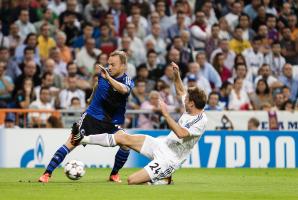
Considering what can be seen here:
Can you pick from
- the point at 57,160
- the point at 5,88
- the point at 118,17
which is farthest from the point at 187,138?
the point at 118,17

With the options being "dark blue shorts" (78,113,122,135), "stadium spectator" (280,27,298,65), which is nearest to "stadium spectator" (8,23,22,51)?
"stadium spectator" (280,27,298,65)

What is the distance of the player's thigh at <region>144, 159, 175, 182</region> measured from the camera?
1338 cm

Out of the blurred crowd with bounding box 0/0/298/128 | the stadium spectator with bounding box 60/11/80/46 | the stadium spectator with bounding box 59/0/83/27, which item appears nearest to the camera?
the blurred crowd with bounding box 0/0/298/128

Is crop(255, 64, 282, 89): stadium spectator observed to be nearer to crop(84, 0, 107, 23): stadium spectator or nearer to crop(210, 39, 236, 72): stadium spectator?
crop(210, 39, 236, 72): stadium spectator

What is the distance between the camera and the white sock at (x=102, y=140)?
13562mm

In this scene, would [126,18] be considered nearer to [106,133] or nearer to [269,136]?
[269,136]

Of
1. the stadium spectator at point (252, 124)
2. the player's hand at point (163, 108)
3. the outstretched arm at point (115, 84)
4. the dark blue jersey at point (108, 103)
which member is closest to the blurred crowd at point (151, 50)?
the stadium spectator at point (252, 124)

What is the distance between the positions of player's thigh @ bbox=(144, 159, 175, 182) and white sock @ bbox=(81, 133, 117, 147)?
0.67 meters

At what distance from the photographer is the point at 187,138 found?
13.5 metres

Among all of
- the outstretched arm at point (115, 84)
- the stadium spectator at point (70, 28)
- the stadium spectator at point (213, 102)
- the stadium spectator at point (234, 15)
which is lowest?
the stadium spectator at point (213, 102)

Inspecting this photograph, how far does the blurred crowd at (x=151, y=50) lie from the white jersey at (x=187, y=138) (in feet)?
25.4

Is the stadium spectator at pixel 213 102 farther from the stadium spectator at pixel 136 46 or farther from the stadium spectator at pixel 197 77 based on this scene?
the stadium spectator at pixel 136 46

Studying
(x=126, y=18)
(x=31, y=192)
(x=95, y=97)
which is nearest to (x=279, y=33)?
(x=126, y=18)

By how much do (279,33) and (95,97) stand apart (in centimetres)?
1367
